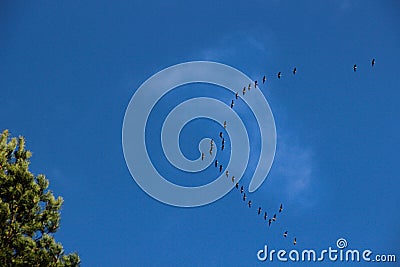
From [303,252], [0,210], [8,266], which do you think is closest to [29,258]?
[8,266]

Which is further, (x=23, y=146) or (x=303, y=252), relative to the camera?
(x=303, y=252)

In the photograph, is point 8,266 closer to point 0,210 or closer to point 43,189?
point 0,210

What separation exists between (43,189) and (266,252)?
14.7 metres

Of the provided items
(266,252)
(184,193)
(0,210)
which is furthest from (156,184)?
(0,210)

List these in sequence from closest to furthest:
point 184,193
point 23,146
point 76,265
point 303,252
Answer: point 76,265, point 23,146, point 303,252, point 184,193

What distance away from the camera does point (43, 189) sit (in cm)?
2200

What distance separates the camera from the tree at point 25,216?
20078mm

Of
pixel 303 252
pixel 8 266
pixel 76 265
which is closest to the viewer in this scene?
pixel 8 266

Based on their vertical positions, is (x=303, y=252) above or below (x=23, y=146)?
above

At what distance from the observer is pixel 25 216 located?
830 inches

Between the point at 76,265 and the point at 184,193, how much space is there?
504 inches

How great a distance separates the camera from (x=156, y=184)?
108 ft

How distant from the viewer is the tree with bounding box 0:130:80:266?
2008 cm

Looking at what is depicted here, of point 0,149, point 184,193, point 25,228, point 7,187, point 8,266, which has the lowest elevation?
point 8,266
